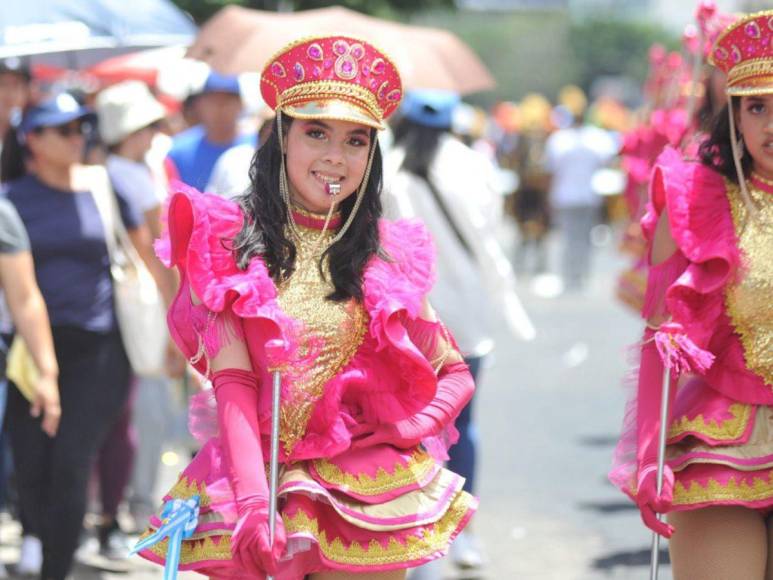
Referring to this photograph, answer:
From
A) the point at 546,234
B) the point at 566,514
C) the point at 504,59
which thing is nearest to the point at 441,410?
the point at 566,514

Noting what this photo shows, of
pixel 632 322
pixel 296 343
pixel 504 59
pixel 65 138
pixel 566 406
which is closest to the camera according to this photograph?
pixel 296 343

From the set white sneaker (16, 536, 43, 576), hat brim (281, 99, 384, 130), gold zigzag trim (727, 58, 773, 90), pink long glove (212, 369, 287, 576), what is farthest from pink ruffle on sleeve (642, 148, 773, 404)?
white sneaker (16, 536, 43, 576)

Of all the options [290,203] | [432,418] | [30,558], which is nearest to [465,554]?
[30,558]

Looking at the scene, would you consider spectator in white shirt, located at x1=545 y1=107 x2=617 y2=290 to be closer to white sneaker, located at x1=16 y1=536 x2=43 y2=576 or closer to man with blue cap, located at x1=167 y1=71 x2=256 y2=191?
man with blue cap, located at x1=167 y1=71 x2=256 y2=191

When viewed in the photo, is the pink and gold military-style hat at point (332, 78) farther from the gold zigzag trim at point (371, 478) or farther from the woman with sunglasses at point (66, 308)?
the woman with sunglasses at point (66, 308)

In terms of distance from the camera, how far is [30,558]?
6.79 meters

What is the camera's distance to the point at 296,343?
3.82m

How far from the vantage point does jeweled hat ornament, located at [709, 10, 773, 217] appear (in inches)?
161

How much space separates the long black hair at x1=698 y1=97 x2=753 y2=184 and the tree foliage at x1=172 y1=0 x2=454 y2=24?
13554 millimetres

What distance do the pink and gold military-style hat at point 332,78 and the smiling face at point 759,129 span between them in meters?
1.02

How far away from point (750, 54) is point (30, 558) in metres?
4.03

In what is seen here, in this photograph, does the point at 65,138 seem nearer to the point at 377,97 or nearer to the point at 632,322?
the point at 377,97

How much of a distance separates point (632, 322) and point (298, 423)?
41.7ft

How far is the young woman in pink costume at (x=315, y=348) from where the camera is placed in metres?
3.76
